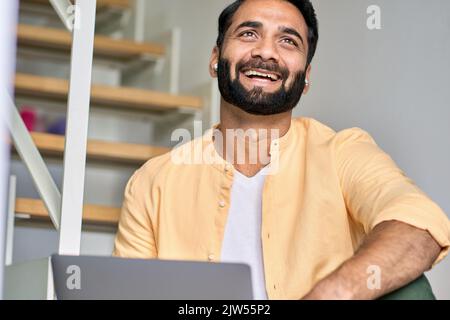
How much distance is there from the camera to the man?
166 cm

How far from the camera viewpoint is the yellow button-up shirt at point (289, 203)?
1656mm

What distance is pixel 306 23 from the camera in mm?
1969

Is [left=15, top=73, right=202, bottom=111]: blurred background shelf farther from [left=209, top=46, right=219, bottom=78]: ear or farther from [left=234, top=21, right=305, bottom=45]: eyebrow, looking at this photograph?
[left=234, top=21, right=305, bottom=45]: eyebrow

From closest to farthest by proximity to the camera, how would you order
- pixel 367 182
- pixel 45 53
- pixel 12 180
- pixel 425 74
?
pixel 367 182, pixel 425 74, pixel 12 180, pixel 45 53

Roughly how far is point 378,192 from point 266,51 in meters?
0.45

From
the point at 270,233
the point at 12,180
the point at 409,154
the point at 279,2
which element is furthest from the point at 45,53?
the point at 270,233

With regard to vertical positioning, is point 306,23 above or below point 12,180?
above

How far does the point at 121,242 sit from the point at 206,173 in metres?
0.22

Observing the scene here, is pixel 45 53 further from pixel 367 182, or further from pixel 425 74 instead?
pixel 367 182

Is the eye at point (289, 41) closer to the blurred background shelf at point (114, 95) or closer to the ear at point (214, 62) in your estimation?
the ear at point (214, 62)

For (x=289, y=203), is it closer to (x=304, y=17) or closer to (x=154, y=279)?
(x=304, y=17)

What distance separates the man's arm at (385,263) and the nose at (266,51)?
54 centimetres

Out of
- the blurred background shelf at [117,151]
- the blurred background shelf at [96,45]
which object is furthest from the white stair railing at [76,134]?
the blurred background shelf at [96,45]

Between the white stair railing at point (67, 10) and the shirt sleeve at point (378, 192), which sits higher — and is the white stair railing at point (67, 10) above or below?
above
